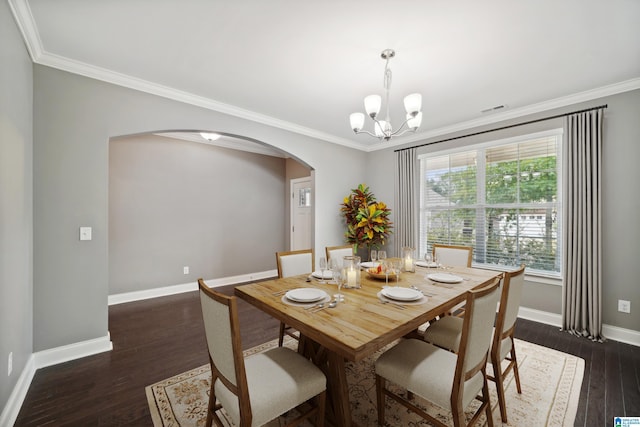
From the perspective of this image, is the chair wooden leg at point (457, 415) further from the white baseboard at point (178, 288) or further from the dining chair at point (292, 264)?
the white baseboard at point (178, 288)

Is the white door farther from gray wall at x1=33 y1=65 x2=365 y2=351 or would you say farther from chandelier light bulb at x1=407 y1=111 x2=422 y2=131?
chandelier light bulb at x1=407 y1=111 x2=422 y2=131

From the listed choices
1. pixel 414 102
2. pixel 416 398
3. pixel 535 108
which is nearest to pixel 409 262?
pixel 416 398

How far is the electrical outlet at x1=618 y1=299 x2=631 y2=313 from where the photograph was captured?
2816 mm

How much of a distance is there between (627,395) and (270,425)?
258cm

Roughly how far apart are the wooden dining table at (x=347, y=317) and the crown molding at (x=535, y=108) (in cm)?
256

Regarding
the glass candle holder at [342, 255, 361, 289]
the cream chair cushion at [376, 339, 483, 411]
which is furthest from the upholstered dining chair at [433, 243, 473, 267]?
the cream chair cushion at [376, 339, 483, 411]

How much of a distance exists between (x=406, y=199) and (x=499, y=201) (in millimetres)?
1343

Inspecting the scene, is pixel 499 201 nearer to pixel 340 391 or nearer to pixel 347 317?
pixel 347 317

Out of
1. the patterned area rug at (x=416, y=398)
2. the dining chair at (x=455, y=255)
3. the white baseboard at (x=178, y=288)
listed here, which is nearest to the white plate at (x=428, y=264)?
the dining chair at (x=455, y=255)

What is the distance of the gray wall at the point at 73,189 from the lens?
235 cm

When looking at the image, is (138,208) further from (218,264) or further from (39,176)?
(39,176)

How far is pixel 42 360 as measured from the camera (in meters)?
2.32

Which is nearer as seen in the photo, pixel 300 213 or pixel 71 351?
pixel 71 351

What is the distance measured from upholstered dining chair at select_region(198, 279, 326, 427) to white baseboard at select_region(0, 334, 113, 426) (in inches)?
55.0
